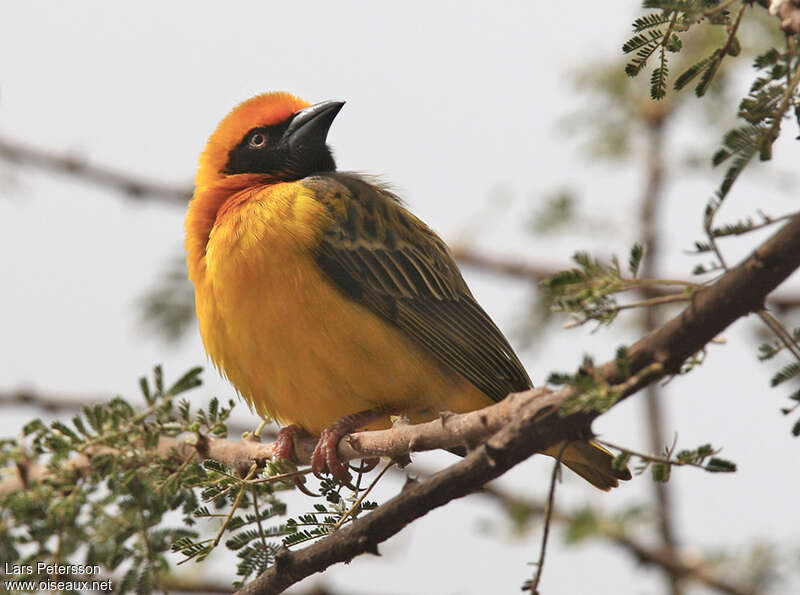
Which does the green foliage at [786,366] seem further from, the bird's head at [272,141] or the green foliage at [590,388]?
the bird's head at [272,141]

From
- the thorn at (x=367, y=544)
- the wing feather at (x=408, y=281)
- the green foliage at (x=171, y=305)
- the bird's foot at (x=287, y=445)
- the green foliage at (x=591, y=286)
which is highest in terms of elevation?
the green foliage at (x=171, y=305)

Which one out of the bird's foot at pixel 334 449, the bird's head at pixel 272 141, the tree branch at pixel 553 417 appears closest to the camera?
the tree branch at pixel 553 417

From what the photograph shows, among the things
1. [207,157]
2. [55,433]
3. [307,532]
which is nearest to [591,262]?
[307,532]

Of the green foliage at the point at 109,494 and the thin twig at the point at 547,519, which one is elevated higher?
the green foliage at the point at 109,494

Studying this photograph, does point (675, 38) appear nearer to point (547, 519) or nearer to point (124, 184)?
point (547, 519)

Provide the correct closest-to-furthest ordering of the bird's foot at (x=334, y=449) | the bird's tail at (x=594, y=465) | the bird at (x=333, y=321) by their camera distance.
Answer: the bird's tail at (x=594, y=465) → the bird's foot at (x=334, y=449) → the bird at (x=333, y=321)

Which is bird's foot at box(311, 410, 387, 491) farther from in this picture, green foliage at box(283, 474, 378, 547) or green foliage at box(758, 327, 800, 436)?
green foliage at box(758, 327, 800, 436)

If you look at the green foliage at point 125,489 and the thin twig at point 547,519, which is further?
the green foliage at point 125,489

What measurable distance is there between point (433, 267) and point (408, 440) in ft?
5.91

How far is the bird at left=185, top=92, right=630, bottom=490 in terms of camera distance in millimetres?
3604

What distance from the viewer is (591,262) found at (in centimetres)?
194

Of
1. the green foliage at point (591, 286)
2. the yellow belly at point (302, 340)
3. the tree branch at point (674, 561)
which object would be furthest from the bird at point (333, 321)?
the green foliage at point (591, 286)

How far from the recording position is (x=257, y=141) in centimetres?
472

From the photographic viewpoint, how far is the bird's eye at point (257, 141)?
4703mm
